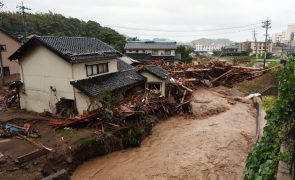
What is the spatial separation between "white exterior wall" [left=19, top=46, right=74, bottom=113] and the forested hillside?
117ft

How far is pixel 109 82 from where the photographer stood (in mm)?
17594

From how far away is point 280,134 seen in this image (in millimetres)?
5855

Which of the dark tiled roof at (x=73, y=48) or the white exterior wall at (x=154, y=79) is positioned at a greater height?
the dark tiled roof at (x=73, y=48)

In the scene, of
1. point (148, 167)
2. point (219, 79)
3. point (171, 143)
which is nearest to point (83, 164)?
point (148, 167)

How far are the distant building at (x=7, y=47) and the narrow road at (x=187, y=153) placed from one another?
2461 cm

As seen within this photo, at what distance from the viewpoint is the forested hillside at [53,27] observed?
5477 centimetres

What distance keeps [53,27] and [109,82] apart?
164ft

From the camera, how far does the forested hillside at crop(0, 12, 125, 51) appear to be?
54.8 meters

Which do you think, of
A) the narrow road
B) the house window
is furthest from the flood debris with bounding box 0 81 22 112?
the narrow road

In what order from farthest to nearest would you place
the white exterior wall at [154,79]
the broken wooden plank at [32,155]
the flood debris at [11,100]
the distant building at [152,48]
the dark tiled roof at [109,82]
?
the distant building at [152,48], the white exterior wall at [154,79], the flood debris at [11,100], the dark tiled roof at [109,82], the broken wooden plank at [32,155]

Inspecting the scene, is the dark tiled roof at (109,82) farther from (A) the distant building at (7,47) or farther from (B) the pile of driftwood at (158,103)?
(A) the distant building at (7,47)

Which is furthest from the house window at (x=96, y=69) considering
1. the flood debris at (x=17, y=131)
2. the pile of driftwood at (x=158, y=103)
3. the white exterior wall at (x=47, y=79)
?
the flood debris at (x=17, y=131)

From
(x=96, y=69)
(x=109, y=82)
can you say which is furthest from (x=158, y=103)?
(x=96, y=69)

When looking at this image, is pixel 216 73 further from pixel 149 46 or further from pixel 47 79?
pixel 149 46
